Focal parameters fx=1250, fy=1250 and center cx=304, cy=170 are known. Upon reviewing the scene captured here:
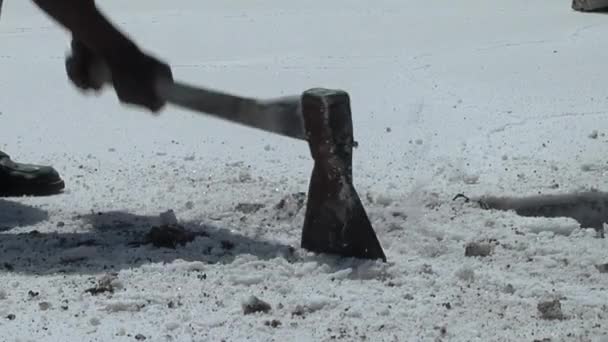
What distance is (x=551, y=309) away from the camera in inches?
105

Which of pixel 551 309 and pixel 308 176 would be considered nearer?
pixel 551 309

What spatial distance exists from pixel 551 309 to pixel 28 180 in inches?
73.8

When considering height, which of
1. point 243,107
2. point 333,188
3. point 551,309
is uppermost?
point 243,107

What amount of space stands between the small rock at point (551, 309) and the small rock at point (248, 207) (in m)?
1.12

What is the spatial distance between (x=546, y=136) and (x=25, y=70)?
2368 millimetres

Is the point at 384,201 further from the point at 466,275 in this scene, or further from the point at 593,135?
the point at 593,135

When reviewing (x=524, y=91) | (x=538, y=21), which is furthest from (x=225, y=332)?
(x=538, y=21)

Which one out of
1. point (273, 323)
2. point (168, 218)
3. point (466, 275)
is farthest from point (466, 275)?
point (168, 218)

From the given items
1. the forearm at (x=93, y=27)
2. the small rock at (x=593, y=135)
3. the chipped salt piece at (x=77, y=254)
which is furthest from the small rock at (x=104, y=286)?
the small rock at (x=593, y=135)

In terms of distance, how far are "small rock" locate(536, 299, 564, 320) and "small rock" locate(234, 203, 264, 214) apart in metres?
1.12

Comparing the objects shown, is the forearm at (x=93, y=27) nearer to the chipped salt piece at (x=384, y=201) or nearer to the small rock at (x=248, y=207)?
the small rock at (x=248, y=207)

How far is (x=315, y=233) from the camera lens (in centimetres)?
316

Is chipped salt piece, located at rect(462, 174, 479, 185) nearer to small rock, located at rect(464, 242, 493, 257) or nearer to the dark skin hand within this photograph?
small rock, located at rect(464, 242, 493, 257)

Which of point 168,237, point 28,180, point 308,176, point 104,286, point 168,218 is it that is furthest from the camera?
point 308,176
